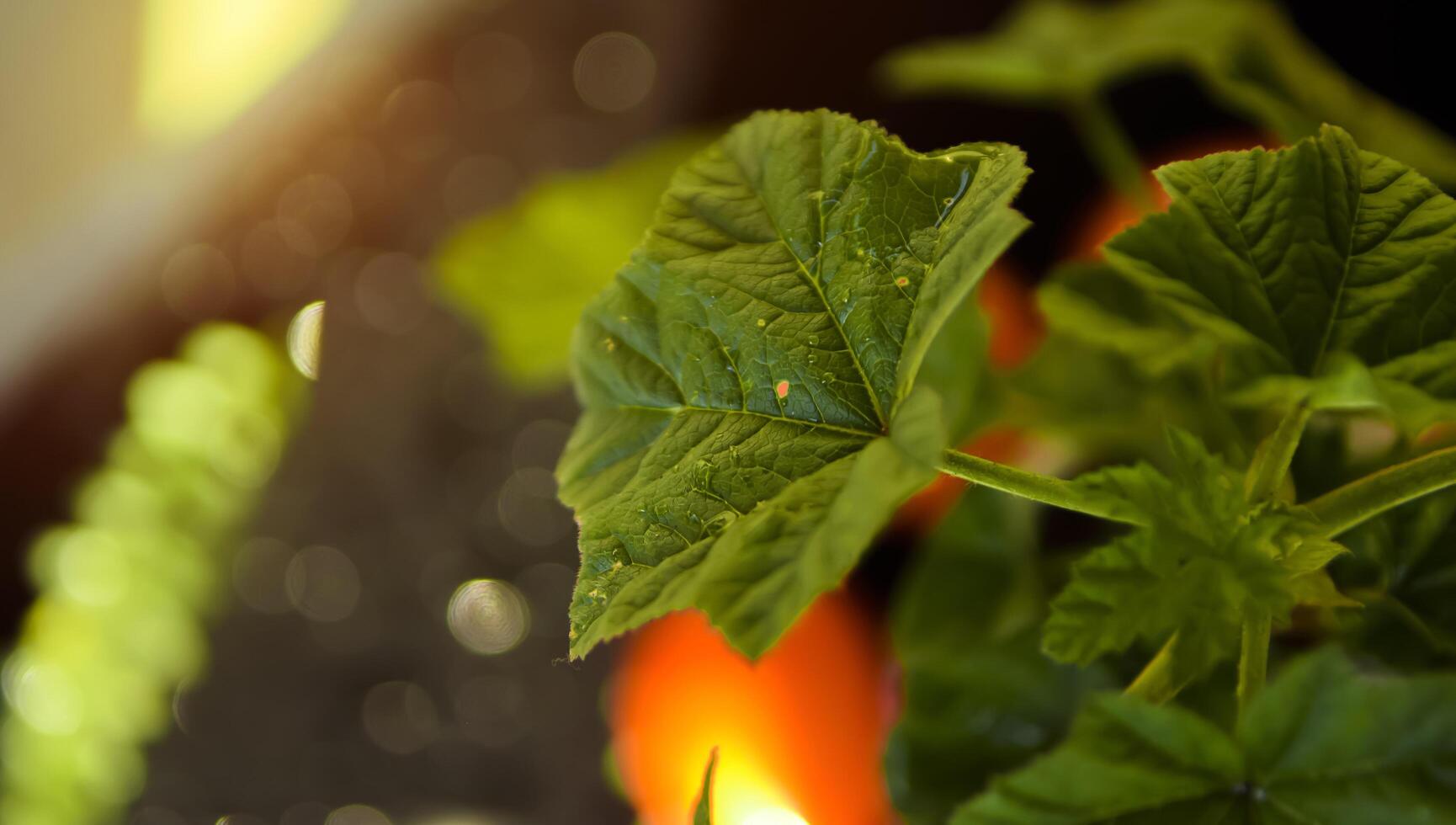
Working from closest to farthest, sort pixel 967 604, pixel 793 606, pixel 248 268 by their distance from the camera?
pixel 793 606, pixel 967 604, pixel 248 268

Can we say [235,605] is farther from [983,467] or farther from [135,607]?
[983,467]

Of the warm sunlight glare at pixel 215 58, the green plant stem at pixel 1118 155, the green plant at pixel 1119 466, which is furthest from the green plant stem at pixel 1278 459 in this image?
the warm sunlight glare at pixel 215 58

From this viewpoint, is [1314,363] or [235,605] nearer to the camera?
[1314,363]

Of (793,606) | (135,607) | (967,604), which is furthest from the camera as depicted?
(135,607)

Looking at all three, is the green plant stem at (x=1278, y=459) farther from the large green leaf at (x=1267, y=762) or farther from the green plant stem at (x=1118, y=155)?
the green plant stem at (x=1118, y=155)

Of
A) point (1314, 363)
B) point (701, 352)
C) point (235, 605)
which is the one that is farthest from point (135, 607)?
point (1314, 363)

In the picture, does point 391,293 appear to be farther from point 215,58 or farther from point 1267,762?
point 1267,762

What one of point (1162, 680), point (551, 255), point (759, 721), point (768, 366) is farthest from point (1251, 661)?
point (551, 255)
